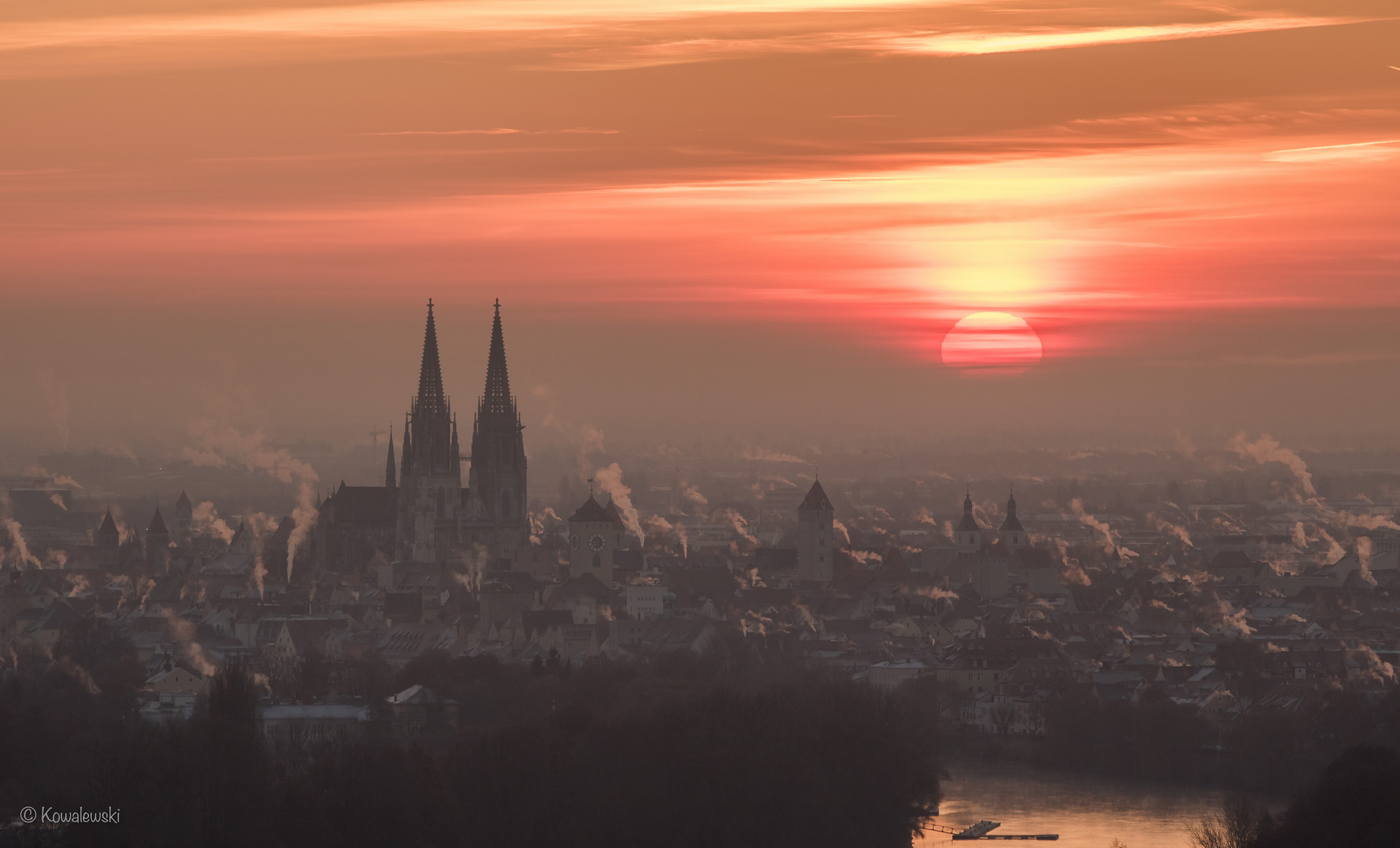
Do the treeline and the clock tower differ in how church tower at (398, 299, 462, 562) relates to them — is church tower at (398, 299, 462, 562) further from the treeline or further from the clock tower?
the treeline

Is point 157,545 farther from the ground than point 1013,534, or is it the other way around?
point 157,545

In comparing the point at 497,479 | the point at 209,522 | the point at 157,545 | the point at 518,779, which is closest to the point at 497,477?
the point at 497,479

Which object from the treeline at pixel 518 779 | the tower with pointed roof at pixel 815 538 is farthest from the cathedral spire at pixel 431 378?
the treeline at pixel 518 779

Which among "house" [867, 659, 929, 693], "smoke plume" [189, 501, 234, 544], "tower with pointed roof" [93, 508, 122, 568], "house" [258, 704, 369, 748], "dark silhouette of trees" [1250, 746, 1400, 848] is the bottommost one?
"dark silhouette of trees" [1250, 746, 1400, 848]

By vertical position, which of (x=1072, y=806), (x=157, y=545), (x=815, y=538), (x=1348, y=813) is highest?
(x=157, y=545)

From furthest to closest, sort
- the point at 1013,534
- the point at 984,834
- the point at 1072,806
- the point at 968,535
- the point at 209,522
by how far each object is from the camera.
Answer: the point at 209,522
the point at 968,535
the point at 1013,534
the point at 1072,806
the point at 984,834

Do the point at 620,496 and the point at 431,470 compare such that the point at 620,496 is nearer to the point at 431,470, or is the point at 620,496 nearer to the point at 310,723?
the point at 431,470

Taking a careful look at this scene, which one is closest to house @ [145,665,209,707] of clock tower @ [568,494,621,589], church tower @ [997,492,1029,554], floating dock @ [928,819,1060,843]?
floating dock @ [928,819,1060,843]

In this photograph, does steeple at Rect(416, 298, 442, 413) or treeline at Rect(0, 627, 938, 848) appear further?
steeple at Rect(416, 298, 442, 413)

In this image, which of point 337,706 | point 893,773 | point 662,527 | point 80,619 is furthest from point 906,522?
point 893,773
